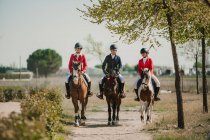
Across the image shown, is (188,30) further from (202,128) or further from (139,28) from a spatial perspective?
(202,128)

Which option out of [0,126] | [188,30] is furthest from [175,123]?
[0,126]

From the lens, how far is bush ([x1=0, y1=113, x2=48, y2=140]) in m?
5.58

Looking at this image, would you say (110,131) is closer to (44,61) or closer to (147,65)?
(147,65)

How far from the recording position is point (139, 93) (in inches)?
694

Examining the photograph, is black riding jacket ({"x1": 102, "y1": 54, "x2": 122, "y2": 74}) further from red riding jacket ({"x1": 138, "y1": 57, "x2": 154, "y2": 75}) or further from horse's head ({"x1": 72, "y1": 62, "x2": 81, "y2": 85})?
horse's head ({"x1": 72, "y1": 62, "x2": 81, "y2": 85})

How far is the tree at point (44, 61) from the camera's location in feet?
472

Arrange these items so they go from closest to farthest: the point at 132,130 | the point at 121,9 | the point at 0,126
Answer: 1. the point at 0,126
2. the point at 121,9
3. the point at 132,130

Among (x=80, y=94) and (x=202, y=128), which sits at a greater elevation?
(x=80, y=94)

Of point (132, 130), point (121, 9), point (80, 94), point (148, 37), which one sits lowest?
point (132, 130)

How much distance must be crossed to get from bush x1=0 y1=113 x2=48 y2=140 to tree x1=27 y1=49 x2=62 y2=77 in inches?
5395

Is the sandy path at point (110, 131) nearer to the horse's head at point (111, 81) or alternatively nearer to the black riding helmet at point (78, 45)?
the horse's head at point (111, 81)

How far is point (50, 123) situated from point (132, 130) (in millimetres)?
6113

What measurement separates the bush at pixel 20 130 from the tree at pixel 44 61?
13704cm

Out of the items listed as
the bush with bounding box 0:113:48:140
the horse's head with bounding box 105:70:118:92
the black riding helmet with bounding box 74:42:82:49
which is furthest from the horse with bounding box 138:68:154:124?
the bush with bounding box 0:113:48:140
